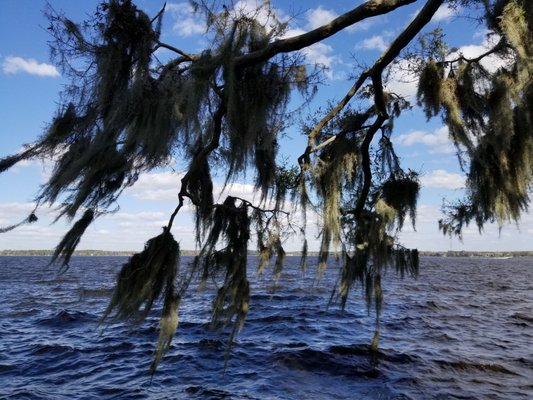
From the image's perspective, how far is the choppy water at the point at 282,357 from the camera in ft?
24.6

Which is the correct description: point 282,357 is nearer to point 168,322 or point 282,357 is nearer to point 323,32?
point 168,322

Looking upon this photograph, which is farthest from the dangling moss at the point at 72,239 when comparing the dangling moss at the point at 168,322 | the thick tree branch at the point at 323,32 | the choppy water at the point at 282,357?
the thick tree branch at the point at 323,32

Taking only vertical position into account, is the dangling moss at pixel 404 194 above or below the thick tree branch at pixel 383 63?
below

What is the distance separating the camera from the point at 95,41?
373 centimetres

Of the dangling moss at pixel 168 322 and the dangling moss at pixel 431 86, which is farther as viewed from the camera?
the dangling moss at pixel 431 86

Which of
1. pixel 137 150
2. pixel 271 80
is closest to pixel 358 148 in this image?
pixel 271 80

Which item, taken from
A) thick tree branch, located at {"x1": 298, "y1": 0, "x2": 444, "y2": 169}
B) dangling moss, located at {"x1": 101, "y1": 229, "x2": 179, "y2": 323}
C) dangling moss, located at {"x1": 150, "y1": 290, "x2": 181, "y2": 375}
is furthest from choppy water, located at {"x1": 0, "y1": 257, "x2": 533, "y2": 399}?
thick tree branch, located at {"x1": 298, "y1": 0, "x2": 444, "y2": 169}

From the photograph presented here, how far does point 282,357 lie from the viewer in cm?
945

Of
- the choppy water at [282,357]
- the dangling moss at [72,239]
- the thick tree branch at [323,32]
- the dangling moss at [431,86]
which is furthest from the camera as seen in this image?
the choppy water at [282,357]

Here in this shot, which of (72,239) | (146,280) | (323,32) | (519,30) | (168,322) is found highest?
(519,30)

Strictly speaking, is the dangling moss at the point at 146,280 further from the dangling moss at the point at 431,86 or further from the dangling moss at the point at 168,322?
the dangling moss at the point at 431,86

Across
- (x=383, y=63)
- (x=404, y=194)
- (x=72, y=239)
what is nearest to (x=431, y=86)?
(x=383, y=63)

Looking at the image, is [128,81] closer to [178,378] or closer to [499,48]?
[499,48]

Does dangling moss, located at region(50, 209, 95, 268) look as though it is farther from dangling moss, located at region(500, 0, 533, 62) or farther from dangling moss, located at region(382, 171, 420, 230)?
dangling moss, located at region(500, 0, 533, 62)
